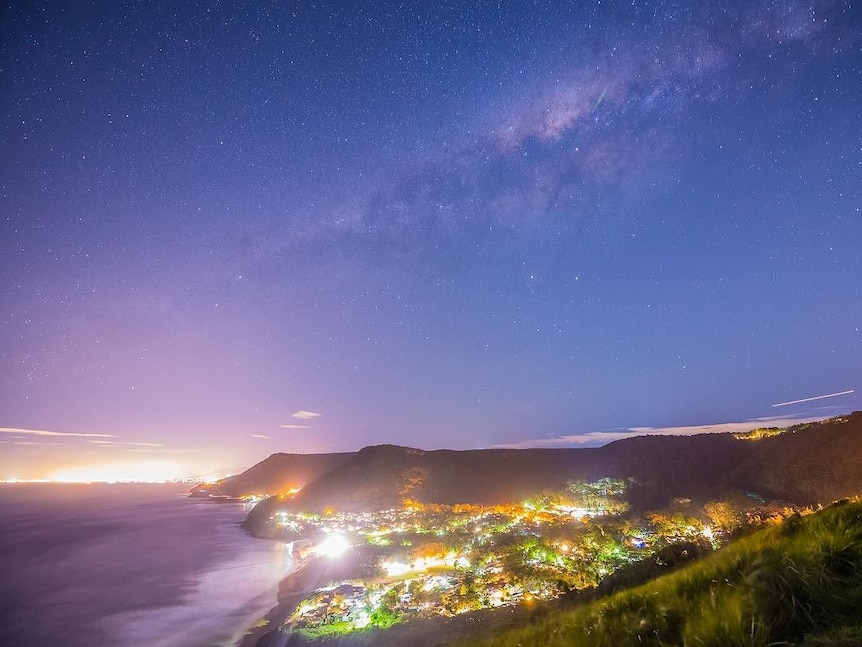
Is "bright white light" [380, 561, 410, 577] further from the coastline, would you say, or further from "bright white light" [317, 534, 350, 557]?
"bright white light" [317, 534, 350, 557]

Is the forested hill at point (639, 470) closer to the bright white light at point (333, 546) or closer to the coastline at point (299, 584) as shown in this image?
the bright white light at point (333, 546)

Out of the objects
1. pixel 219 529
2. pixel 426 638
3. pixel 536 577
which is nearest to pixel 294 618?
pixel 426 638

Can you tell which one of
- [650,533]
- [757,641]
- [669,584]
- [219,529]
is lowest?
[219,529]

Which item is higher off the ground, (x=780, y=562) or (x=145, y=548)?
(x=780, y=562)

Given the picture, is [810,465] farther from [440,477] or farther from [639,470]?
[440,477]

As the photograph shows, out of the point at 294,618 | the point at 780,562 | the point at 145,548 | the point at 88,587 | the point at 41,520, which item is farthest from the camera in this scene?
the point at 41,520

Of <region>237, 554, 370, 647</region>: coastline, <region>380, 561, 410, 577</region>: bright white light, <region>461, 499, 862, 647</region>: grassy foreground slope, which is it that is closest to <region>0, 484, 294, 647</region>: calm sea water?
A: <region>237, 554, 370, 647</region>: coastline

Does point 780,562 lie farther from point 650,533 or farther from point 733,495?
point 733,495
